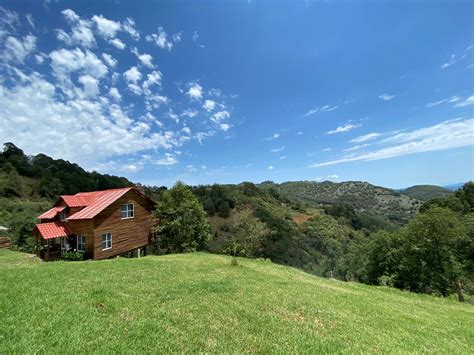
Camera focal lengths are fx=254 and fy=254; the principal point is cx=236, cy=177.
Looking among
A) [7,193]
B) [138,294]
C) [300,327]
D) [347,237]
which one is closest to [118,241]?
[138,294]

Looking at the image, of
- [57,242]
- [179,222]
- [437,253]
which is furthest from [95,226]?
[437,253]

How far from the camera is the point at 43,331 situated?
18.1 feet

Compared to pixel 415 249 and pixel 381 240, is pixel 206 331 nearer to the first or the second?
pixel 415 249

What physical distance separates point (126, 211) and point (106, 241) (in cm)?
379

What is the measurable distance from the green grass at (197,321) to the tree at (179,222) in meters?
20.8

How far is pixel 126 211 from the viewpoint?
26.6m

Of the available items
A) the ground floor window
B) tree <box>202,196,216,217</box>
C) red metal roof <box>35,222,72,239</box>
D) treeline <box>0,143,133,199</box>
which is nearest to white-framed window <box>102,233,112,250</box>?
the ground floor window

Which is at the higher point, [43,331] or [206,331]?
[43,331]

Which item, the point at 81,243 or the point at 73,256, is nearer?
the point at 73,256

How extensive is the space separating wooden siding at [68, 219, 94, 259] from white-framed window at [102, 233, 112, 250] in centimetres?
109

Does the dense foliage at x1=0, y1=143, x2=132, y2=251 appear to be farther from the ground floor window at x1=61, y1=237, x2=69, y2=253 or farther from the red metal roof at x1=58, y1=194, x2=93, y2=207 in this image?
the ground floor window at x1=61, y1=237, x2=69, y2=253

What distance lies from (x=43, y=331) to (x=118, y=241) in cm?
2118

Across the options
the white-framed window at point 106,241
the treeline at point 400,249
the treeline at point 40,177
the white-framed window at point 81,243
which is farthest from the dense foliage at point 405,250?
the treeline at point 40,177

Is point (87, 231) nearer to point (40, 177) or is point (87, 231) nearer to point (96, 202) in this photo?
point (96, 202)
